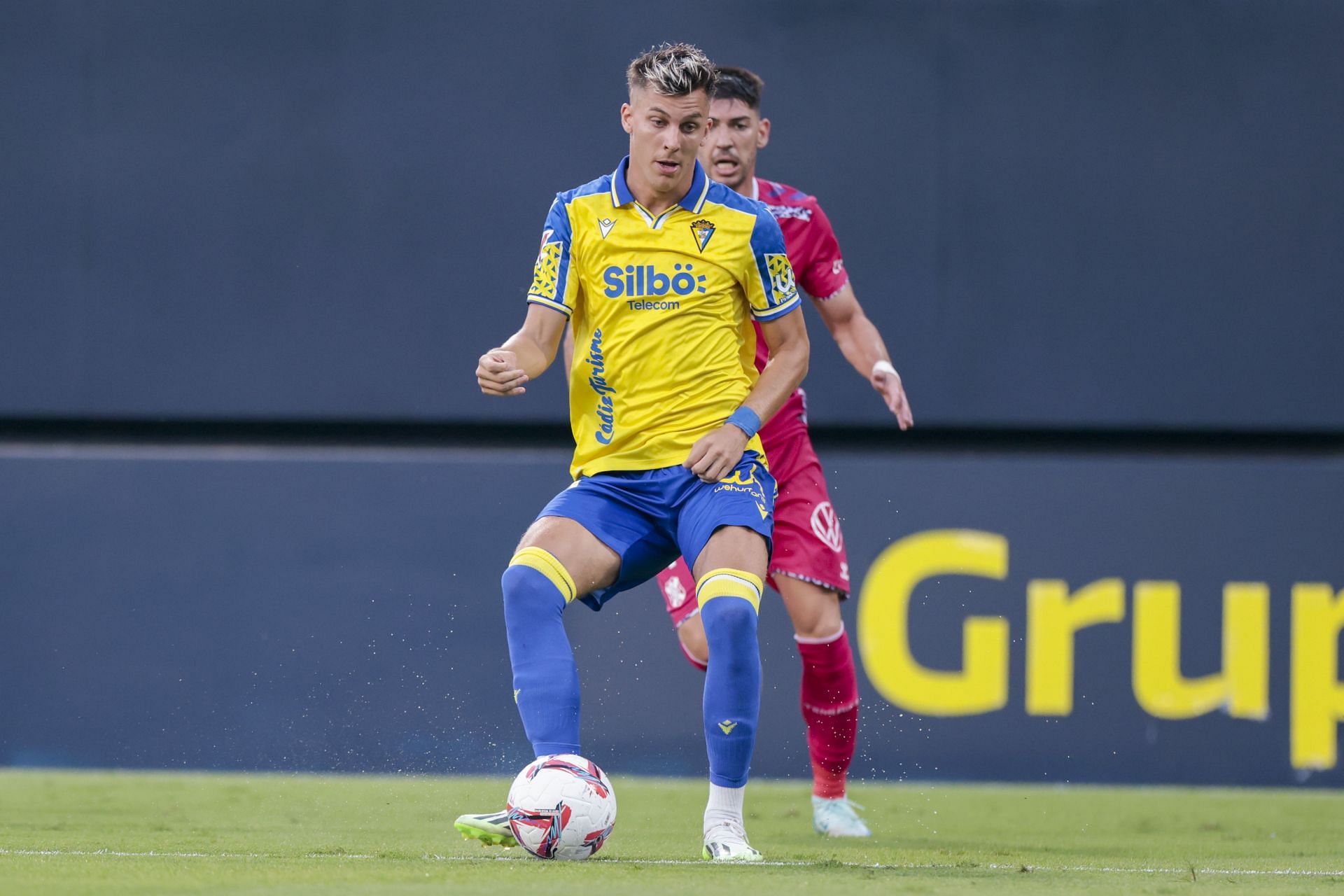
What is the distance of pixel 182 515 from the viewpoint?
23.0 ft

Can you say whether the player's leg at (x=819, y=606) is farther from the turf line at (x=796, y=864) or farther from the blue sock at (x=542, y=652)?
the blue sock at (x=542, y=652)

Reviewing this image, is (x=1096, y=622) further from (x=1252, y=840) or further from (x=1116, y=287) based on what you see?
(x=1252, y=840)

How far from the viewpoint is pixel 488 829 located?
3.83 metres

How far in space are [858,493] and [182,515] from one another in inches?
110

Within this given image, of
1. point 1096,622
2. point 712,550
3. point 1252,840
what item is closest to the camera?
point 712,550

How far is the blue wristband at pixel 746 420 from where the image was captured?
4.08m

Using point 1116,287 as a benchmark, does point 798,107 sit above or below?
above

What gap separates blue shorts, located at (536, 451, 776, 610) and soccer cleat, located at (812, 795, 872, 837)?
4.58 ft

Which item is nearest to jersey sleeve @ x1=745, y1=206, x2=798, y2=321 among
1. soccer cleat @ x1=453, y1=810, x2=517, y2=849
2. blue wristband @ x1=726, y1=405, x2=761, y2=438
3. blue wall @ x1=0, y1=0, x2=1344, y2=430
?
blue wristband @ x1=726, y1=405, x2=761, y2=438

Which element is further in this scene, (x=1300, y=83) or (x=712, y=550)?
(x=1300, y=83)

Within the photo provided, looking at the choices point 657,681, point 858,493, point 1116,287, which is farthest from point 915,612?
point 1116,287

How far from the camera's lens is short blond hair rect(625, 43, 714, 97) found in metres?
3.96

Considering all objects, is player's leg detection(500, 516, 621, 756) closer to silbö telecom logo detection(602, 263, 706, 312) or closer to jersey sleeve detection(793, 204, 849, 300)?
silbö telecom logo detection(602, 263, 706, 312)

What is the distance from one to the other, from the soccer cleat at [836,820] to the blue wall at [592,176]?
221 cm
